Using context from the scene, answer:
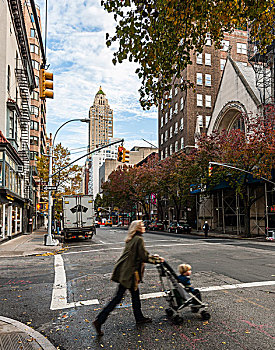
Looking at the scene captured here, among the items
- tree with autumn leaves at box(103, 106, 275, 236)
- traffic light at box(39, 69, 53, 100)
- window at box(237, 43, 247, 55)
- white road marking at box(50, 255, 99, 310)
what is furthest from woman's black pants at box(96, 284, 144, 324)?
window at box(237, 43, 247, 55)

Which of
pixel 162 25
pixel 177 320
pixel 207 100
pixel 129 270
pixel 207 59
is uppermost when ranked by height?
pixel 207 59

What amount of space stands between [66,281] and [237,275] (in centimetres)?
509

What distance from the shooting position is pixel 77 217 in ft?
89.6

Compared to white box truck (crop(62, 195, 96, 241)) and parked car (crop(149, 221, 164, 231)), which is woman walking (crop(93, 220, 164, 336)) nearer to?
white box truck (crop(62, 195, 96, 241))

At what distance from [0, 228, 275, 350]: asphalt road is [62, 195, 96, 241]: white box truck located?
46.0 feet

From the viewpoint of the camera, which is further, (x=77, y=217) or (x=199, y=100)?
→ (x=199, y=100)

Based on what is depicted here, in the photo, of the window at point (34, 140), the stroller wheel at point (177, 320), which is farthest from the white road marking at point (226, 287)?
the window at point (34, 140)

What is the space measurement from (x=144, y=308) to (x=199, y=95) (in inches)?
2066

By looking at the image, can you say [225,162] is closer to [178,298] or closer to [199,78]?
[178,298]

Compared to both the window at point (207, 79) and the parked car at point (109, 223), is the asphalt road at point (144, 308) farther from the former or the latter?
the parked car at point (109, 223)

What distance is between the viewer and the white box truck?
27.2 meters

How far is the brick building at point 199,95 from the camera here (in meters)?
54.9

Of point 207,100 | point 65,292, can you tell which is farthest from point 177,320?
point 207,100

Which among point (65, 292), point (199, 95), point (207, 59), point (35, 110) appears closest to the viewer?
point (65, 292)
